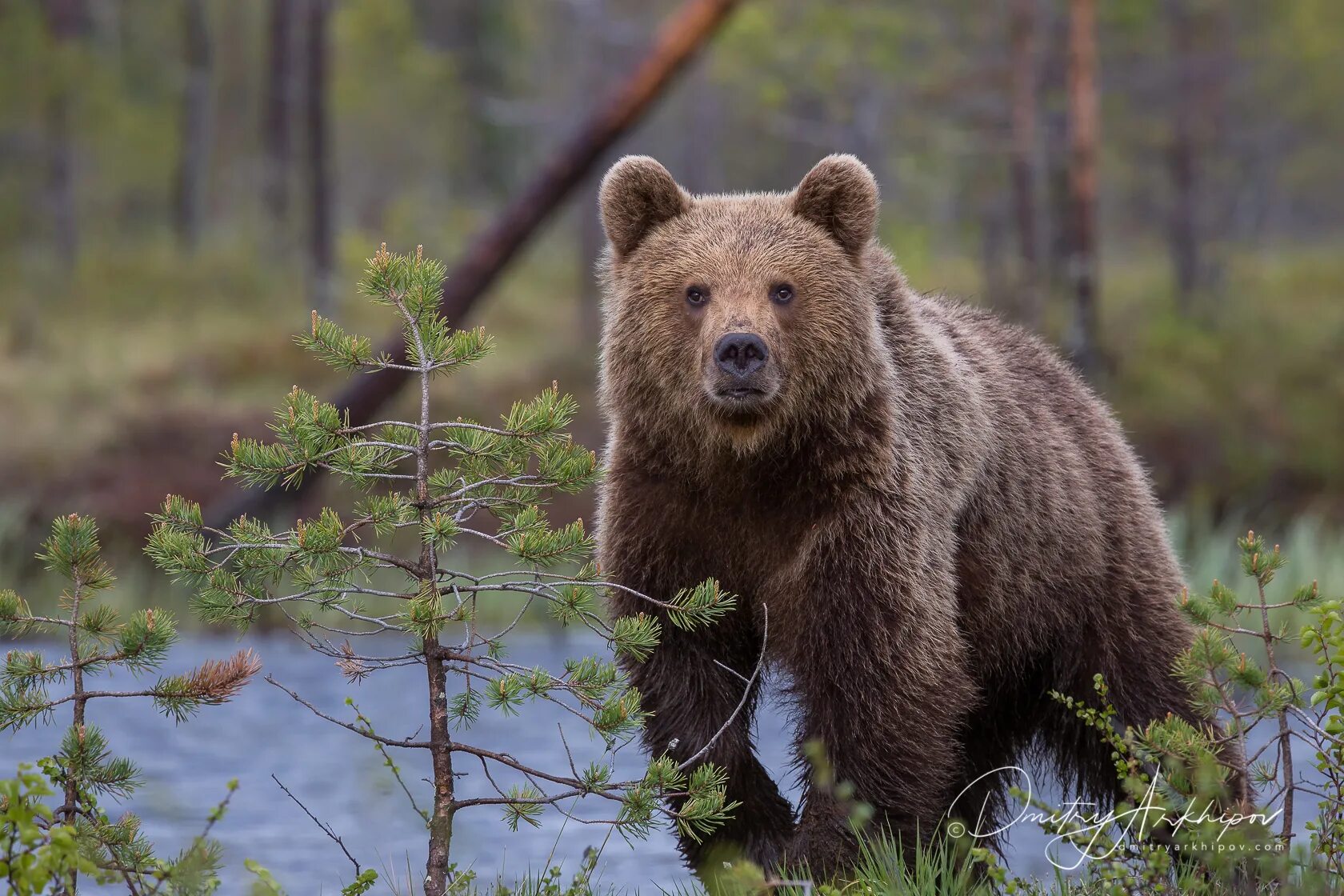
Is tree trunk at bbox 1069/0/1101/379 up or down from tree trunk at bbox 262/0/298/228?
down

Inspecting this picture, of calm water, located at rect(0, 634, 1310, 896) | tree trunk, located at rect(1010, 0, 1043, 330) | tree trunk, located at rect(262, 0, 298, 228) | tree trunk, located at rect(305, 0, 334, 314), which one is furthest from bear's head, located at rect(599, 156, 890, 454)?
tree trunk, located at rect(262, 0, 298, 228)

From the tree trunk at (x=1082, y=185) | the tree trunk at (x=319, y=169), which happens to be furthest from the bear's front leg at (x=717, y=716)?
the tree trunk at (x=319, y=169)

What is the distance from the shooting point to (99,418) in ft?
55.1

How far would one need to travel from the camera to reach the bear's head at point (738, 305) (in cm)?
462

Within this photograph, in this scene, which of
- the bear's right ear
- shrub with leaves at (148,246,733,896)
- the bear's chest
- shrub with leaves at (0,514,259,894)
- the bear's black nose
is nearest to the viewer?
shrub with leaves at (0,514,259,894)

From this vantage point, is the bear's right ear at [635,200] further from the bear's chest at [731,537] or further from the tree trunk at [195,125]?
the tree trunk at [195,125]

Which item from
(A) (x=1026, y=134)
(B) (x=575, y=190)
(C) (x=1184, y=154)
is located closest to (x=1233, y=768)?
(B) (x=575, y=190)

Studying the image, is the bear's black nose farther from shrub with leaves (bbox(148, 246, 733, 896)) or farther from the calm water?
the calm water

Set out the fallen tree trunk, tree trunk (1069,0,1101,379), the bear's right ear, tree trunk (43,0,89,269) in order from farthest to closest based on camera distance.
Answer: tree trunk (43,0,89,269)
tree trunk (1069,0,1101,379)
the fallen tree trunk
the bear's right ear

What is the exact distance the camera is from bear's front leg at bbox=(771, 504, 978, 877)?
4.66 meters

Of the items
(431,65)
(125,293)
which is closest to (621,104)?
(125,293)

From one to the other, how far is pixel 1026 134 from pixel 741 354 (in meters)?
18.3

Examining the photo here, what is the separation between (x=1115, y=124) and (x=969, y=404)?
3389 cm

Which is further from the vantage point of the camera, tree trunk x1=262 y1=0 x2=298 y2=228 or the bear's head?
tree trunk x1=262 y1=0 x2=298 y2=228
